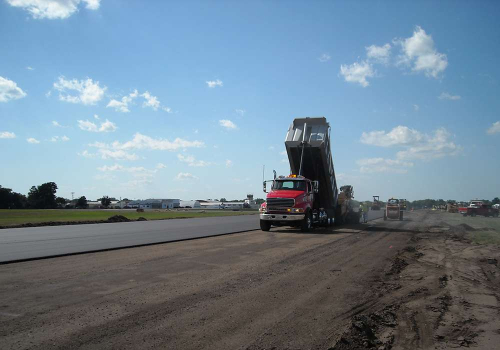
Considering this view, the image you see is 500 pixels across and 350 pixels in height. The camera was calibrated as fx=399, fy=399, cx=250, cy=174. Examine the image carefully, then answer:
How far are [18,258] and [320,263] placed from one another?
8483 mm

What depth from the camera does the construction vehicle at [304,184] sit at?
21.0 m

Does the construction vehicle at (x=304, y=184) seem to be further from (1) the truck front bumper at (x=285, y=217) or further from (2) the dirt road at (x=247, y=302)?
(2) the dirt road at (x=247, y=302)

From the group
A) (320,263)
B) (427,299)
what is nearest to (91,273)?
(320,263)

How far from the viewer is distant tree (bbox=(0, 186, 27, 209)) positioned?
289 ft

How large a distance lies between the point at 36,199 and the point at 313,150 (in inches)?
3939

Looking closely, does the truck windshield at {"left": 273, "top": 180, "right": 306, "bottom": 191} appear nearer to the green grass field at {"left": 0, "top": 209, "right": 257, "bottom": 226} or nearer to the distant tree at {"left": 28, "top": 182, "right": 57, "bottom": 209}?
the green grass field at {"left": 0, "top": 209, "right": 257, "bottom": 226}

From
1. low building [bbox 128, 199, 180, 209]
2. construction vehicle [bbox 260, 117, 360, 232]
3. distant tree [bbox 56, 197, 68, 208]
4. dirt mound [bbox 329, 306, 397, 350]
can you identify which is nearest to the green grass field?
construction vehicle [bbox 260, 117, 360, 232]

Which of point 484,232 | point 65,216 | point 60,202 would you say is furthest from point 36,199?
point 484,232

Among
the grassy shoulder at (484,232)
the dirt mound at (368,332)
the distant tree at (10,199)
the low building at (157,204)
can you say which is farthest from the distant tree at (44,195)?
the dirt mound at (368,332)

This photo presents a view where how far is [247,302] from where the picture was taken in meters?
6.79

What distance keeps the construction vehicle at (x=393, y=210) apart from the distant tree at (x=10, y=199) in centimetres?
8285

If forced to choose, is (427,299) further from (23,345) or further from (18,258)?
(18,258)

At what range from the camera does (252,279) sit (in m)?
8.70

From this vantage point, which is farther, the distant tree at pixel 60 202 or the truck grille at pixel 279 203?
the distant tree at pixel 60 202
